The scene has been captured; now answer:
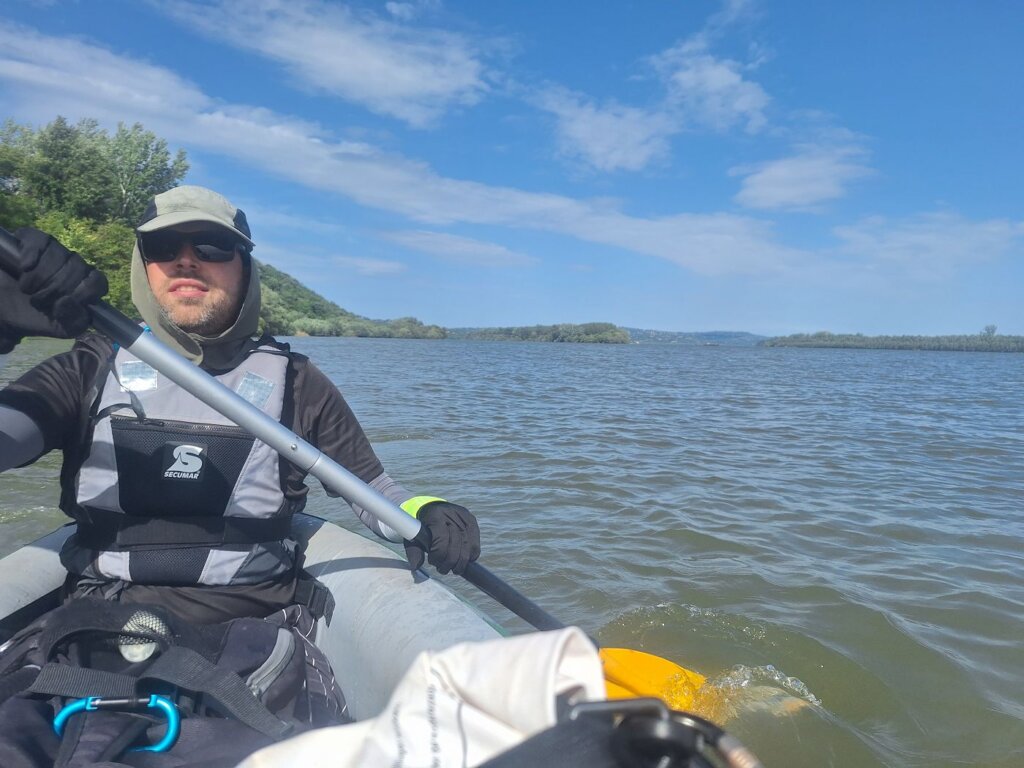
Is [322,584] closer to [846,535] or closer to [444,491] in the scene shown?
[444,491]

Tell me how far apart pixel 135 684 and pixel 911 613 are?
13.9 ft

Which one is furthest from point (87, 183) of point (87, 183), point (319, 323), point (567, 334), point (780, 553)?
point (567, 334)

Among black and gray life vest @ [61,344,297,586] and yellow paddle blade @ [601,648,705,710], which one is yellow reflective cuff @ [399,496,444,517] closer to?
black and gray life vest @ [61,344,297,586]

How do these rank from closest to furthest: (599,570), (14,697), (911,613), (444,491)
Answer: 1. (14,697)
2. (911,613)
3. (599,570)
4. (444,491)

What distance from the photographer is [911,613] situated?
162 inches

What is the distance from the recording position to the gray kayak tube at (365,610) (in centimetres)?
201

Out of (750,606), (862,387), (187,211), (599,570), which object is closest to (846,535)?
(750,606)

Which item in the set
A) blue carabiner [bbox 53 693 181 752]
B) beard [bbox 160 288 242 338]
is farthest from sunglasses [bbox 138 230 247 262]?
blue carabiner [bbox 53 693 181 752]

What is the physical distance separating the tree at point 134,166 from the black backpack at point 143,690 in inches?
1682

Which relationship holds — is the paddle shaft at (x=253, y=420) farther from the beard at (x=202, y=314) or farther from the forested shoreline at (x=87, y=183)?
the forested shoreline at (x=87, y=183)

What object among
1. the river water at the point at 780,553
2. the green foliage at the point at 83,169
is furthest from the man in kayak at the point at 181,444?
the green foliage at the point at 83,169

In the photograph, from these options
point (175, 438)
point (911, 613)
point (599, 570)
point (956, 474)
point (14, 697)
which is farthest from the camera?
point (956, 474)

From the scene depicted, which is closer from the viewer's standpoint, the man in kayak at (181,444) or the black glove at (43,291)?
the black glove at (43,291)

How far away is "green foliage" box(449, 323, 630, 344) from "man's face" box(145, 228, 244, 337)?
93.6 meters
